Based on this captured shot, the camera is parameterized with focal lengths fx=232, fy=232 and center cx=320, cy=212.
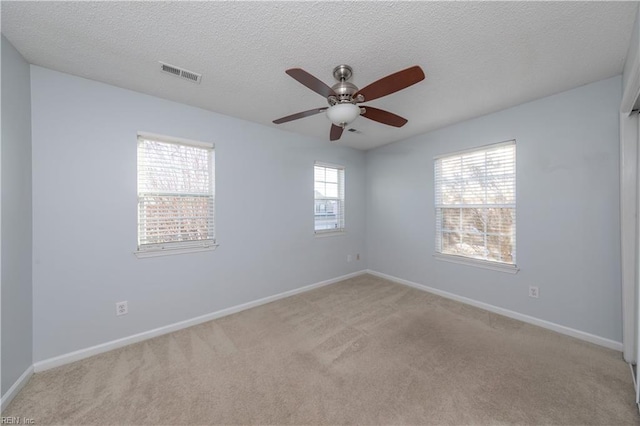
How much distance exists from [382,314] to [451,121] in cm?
274

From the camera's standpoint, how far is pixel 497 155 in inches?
116

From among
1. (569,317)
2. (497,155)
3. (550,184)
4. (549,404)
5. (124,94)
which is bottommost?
(549,404)

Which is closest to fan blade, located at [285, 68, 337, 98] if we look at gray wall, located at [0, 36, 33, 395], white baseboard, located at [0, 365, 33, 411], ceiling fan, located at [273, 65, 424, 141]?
ceiling fan, located at [273, 65, 424, 141]

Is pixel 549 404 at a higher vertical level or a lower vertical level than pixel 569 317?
lower

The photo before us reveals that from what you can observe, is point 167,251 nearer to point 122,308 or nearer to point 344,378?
point 122,308

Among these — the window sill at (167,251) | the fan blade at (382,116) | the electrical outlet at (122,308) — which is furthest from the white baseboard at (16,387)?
the fan blade at (382,116)

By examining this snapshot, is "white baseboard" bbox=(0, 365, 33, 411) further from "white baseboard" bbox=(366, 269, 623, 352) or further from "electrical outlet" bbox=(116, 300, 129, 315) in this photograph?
"white baseboard" bbox=(366, 269, 623, 352)

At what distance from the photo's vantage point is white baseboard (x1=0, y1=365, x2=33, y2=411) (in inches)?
60.6

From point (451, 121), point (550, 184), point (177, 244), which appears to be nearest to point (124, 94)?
point (177, 244)

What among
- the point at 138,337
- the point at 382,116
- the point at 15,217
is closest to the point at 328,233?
the point at 382,116

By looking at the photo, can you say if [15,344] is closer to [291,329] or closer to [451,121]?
[291,329]

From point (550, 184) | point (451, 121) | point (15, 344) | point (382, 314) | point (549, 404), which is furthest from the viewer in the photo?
point (451, 121)

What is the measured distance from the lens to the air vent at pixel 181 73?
1.94 m

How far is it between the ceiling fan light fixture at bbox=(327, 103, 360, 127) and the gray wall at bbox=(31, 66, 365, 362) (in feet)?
5.61
